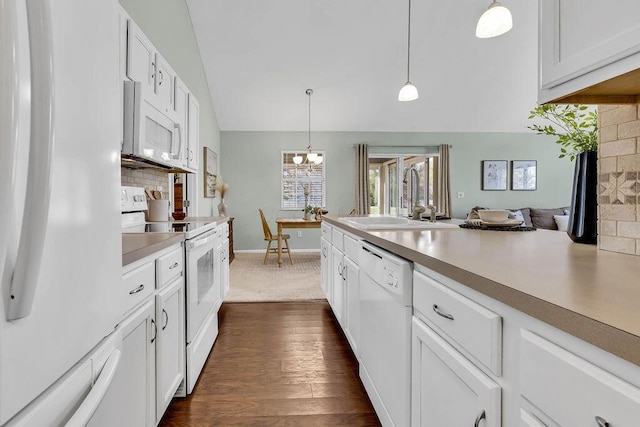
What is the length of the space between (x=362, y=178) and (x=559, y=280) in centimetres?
607

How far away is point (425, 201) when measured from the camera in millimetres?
7398

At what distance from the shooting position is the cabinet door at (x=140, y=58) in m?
1.91

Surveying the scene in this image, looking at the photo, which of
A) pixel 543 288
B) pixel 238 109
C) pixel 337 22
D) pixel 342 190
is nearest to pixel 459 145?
pixel 342 190

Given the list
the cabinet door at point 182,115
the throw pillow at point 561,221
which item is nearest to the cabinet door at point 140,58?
the cabinet door at point 182,115

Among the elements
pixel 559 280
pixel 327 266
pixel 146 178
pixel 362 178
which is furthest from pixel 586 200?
pixel 362 178

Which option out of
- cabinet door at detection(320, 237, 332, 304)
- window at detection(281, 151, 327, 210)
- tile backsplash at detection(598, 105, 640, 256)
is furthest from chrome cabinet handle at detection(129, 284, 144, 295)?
window at detection(281, 151, 327, 210)

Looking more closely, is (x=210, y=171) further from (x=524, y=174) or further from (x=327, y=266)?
(x=524, y=174)

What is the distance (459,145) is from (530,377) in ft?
22.9

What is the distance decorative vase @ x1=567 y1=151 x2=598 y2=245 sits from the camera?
1220 mm

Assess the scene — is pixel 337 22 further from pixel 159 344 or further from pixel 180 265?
pixel 159 344

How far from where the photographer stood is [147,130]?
2.09m

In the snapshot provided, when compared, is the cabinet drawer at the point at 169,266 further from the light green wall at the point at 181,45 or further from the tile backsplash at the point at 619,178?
the light green wall at the point at 181,45

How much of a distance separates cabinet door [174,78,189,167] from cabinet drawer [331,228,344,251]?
142 cm

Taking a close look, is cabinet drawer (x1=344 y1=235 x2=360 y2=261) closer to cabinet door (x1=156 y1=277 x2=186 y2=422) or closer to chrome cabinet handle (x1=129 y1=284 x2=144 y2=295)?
cabinet door (x1=156 y1=277 x2=186 y2=422)
